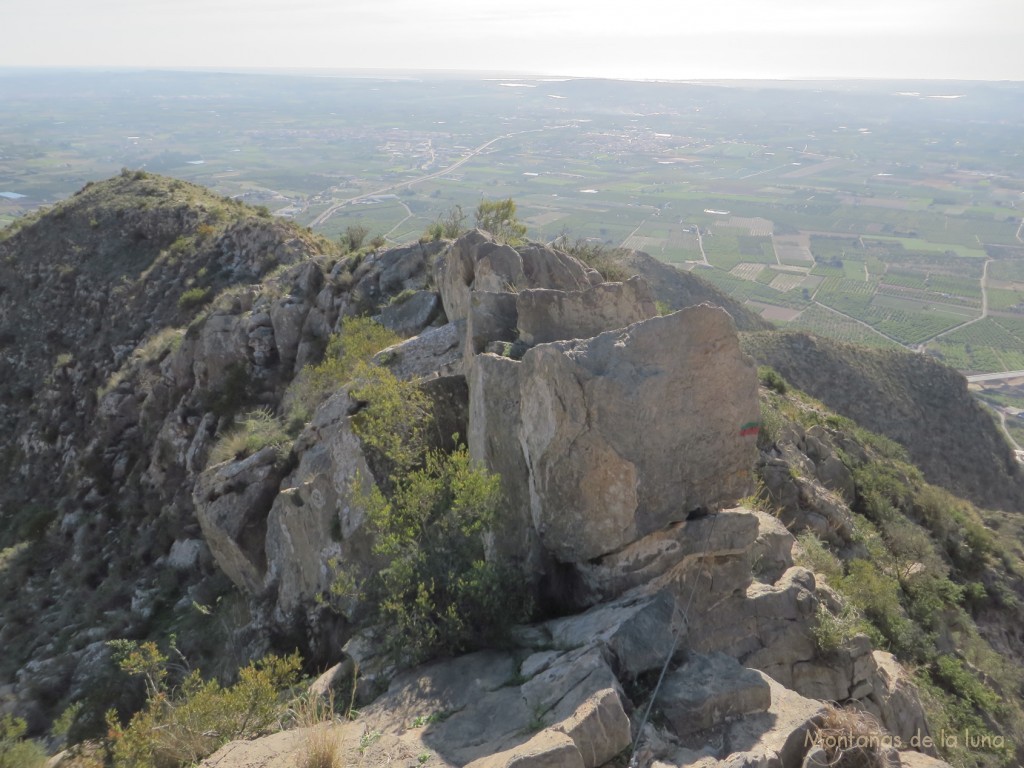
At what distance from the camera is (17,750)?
10.6m

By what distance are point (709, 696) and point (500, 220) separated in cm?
1744

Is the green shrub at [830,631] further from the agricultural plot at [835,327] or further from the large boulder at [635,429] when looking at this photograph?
the agricultural plot at [835,327]

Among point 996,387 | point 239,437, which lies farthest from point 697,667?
point 996,387

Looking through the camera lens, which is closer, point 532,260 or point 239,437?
point 532,260

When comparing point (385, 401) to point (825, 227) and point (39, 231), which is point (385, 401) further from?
point (825, 227)

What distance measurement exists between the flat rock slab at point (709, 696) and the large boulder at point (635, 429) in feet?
5.81

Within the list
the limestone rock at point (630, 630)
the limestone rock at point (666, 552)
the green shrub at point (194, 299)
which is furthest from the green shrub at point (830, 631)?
the green shrub at point (194, 299)

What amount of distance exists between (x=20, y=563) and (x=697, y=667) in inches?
800

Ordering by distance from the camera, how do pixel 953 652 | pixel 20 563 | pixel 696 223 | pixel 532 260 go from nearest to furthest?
pixel 953 652 → pixel 532 260 → pixel 20 563 → pixel 696 223

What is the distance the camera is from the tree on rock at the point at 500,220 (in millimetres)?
21031

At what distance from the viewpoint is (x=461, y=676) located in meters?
7.32

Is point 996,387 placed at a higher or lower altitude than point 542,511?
lower

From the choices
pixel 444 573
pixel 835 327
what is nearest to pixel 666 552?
pixel 444 573

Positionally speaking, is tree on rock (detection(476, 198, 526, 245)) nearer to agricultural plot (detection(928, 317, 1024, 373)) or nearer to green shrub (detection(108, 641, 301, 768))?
green shrub (detection(108, 641, 301, 768))
